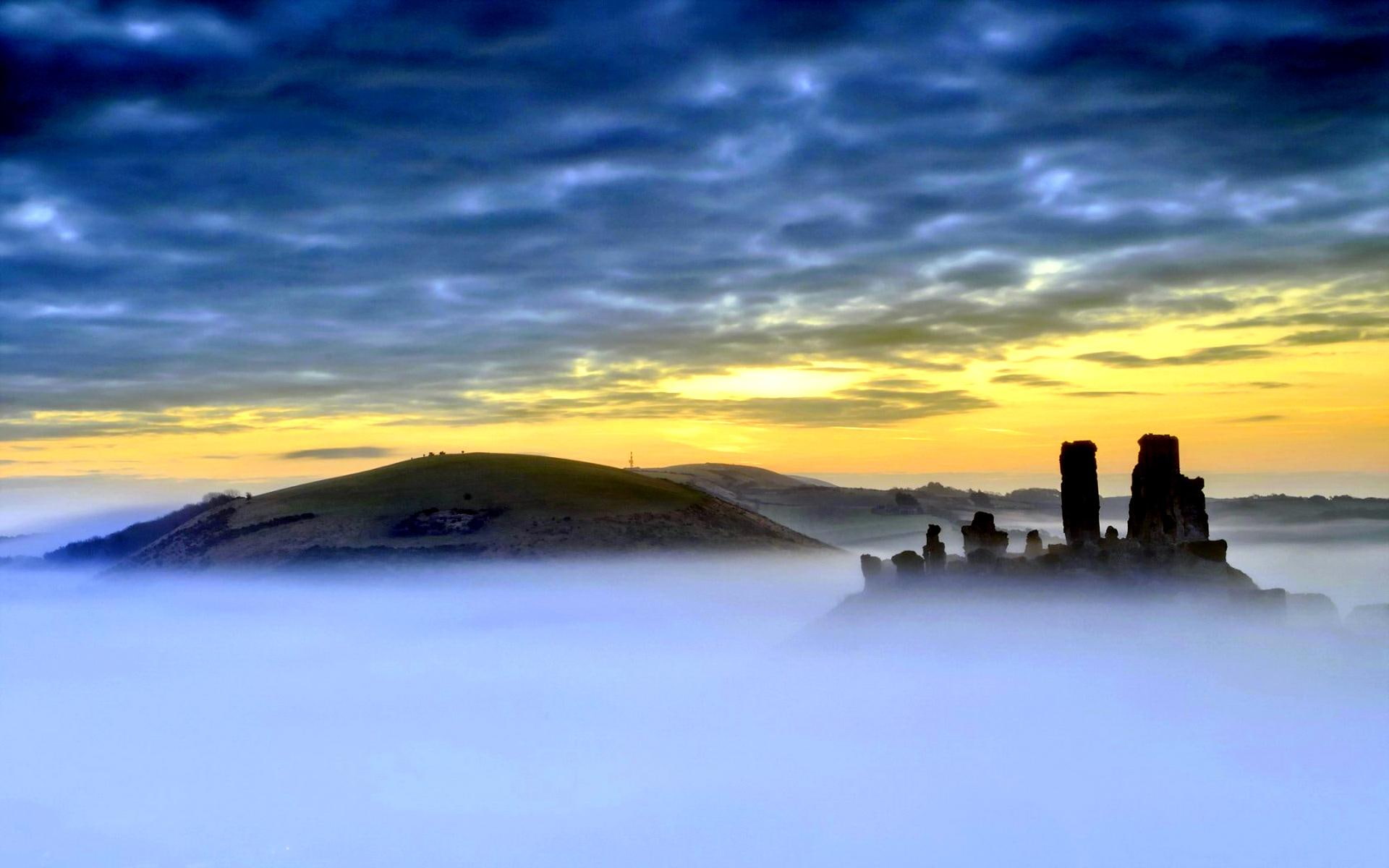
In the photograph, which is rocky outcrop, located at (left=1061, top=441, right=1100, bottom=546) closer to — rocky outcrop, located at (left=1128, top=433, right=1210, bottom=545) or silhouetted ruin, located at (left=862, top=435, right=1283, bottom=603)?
silhouetted ruin, located at (left=862, top=435, right=1283, bottom=603)

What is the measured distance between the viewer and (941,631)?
7300cm

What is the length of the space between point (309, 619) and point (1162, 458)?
13696 cm

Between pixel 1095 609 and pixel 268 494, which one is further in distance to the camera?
pixel 268 494

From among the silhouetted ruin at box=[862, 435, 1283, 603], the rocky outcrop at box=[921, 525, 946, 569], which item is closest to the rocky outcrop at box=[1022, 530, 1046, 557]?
the silhouetted ruin at box=[862, 435, 1283, 603]

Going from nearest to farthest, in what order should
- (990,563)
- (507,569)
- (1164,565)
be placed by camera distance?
(1164,565), (990,563), (507,569)

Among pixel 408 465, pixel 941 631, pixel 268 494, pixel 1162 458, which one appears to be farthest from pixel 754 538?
pixel 1162 458

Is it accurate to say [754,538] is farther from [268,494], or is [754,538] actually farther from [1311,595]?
[1311,595]

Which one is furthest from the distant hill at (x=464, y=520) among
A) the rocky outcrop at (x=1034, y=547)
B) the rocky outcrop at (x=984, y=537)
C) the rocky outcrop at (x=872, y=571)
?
the rocky outcrop at (x=1034, y=547)

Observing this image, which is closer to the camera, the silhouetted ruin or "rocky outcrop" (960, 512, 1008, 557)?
the silhouetted ruin

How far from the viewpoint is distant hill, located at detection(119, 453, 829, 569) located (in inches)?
6417

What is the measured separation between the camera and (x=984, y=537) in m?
71.5

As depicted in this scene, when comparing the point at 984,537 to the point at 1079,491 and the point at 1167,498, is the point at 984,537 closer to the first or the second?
the point at 1079,491

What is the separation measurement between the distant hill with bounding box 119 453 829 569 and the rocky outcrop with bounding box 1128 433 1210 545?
10386cm

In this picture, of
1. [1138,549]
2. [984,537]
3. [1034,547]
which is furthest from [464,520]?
[1138,549]
